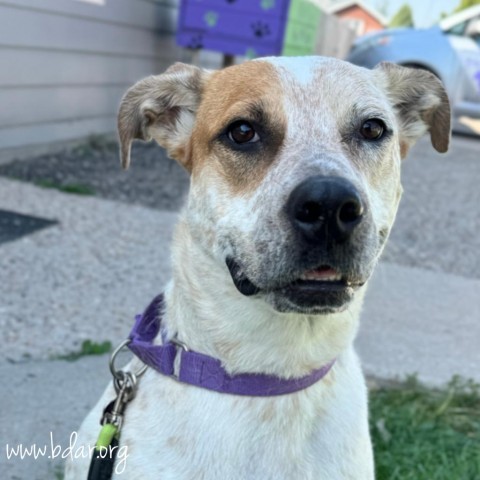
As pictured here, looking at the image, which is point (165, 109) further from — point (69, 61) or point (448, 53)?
point (448, 53)

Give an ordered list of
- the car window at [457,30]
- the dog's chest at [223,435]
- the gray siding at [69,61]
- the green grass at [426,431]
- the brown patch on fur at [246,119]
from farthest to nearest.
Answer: the car window at [457,30]
the gray siding at [69,61]
the green grass at [426,431]
the brown patch on fur at [246,119]
the dog's chest at [223,435]

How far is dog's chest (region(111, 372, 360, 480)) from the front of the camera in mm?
2268

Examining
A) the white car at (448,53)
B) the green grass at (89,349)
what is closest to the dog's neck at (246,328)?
the green grass at (89,349)

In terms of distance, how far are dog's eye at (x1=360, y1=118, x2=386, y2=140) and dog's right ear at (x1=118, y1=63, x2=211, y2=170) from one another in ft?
2.29

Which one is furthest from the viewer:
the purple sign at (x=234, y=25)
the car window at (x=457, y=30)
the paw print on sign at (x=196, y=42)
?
the car window at (x=457, y=30)

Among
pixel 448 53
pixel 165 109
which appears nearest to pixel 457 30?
pixel 448 53

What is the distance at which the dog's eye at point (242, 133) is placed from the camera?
2562mm

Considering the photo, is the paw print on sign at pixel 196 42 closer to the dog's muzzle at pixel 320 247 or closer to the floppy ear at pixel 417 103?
the floppy ear at pixel 417 103

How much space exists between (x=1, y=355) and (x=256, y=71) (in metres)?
2.16

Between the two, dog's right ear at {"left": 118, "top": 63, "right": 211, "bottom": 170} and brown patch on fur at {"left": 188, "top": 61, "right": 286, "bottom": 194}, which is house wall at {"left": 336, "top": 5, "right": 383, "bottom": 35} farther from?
brown patch on fur at {"left": 188, "top": 61, "right": 286, "bottom": 194}

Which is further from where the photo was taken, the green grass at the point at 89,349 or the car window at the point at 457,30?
the car window at the point at 457,30

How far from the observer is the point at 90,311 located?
4586 millimetres

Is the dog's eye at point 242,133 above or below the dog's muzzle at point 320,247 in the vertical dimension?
above

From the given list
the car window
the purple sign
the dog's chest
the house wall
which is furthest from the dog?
the house wall
